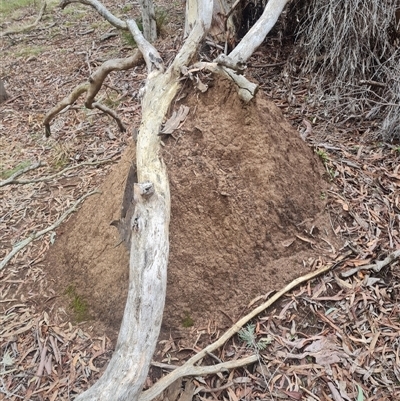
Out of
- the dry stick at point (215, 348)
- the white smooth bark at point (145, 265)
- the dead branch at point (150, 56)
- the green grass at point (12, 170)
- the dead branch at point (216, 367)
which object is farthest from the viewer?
the green grass at point (12, 170)

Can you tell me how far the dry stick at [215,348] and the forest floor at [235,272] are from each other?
4 centimetres

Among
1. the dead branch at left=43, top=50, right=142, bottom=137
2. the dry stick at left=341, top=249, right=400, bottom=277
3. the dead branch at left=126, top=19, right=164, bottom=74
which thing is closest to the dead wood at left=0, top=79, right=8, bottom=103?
the dead branch at left=43, top=50, right=142, bottom=137

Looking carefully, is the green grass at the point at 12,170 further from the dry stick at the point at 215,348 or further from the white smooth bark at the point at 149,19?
the dry stick at the point at 215,348

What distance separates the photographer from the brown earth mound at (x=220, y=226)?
2549 millimetres

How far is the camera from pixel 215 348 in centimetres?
231

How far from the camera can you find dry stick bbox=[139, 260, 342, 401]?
1.93m

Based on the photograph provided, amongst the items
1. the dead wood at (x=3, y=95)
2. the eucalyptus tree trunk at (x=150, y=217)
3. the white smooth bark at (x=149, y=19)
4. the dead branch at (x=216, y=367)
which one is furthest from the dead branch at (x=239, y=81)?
the dead wood at (x=3, y=95)

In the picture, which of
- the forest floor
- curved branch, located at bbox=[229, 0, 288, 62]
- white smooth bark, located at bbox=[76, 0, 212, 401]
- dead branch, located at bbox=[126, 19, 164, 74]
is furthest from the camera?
curved branch, located at bbox=[229, 0, 288, 62]

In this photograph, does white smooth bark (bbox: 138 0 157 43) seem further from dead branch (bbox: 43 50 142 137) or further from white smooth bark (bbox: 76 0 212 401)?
white smooth bark (bbox: 76 0 212 401)

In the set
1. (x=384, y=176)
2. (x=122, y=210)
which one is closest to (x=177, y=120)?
(x=122, y=210)

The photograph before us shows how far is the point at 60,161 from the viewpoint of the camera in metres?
4.28

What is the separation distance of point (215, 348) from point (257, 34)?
2234 millimetres

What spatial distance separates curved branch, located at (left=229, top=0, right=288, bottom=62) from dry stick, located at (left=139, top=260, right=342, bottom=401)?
147 cm

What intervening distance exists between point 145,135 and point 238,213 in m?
0.72
